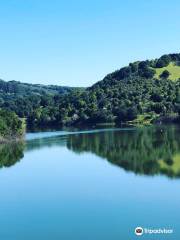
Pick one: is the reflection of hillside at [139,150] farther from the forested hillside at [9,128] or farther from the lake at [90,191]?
the forested hillside at [9,128]

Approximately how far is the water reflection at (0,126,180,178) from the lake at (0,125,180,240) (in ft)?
0.58

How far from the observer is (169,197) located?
5762 centimetres

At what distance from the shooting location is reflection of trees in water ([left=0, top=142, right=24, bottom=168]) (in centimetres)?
9644

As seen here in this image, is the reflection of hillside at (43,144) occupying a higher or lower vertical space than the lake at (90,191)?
higher

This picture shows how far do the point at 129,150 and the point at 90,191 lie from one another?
42.7 m

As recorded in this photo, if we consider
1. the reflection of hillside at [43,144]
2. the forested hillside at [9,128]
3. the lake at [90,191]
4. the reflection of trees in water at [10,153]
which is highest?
the forested hillside at [9,128]

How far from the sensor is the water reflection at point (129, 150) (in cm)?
8200

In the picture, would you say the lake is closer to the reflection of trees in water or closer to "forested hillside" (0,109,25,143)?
the reflection of trees in water

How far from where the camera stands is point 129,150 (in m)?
105

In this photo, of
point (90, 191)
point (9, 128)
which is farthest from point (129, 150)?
point (90, 191)

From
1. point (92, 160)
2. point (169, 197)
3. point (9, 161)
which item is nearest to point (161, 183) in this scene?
point (169, 197)

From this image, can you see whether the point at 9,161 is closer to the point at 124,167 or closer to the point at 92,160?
the point at 92,160

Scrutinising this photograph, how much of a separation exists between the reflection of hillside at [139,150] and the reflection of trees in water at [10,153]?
38.4ft

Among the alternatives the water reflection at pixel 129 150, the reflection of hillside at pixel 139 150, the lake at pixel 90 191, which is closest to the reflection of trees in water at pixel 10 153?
the water reflection at pixel 129 150
